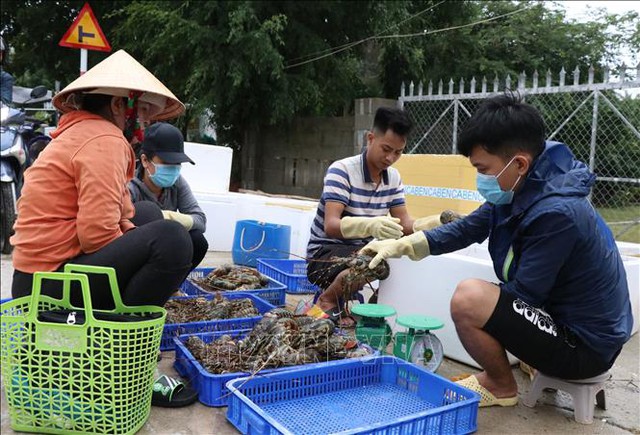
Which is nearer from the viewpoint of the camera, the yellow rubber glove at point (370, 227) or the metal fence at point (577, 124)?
the yellow rubber glove at point (370, 227)

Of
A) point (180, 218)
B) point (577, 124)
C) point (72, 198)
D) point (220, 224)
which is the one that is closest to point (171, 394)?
point (72, 198)

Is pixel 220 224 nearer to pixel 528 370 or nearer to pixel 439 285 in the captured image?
pixel 439 285

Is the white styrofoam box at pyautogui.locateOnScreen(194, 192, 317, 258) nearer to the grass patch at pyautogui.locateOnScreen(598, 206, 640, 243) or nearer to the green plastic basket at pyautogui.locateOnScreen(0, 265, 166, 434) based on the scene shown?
the green plastic basket at pyautogui.locateOnScreen(0, 265, 166, 434)

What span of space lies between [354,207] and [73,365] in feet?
7.17

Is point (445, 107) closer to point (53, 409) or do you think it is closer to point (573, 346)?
point (573, 346)

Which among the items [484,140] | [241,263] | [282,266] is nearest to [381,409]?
[484,140]

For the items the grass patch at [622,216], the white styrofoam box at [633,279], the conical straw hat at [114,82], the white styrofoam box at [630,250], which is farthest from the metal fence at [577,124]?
the conical straw hat at [114,82]

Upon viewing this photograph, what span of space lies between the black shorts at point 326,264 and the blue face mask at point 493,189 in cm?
116

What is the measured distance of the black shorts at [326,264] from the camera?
3586 millimetres

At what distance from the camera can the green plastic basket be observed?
199 centimetres

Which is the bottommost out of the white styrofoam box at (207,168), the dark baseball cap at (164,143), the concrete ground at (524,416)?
the concrete ground at (524,416)

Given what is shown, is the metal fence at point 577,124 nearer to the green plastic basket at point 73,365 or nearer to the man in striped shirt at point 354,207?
the man in striped shirt at point 354,207

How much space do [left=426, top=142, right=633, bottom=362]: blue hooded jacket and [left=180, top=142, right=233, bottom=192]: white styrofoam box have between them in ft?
15.2

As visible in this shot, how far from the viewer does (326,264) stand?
12.1ft
